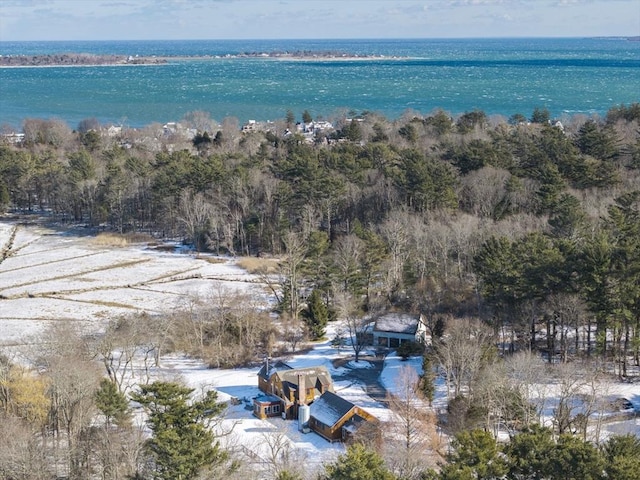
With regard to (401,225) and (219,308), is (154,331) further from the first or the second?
(401,225)

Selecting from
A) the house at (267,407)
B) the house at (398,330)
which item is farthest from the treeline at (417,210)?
the house at (267,407)

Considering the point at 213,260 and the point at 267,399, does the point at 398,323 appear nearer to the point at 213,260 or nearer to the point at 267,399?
the point at 267,399

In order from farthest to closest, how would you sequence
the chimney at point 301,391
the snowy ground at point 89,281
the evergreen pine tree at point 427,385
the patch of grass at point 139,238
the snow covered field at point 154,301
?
the patch of grass at point 139,238 < the snowy ground at point 89,281 < the chimney at point 301,391 < the evergreen pine tree at point 427,385 < the snow covered field at point 154,301

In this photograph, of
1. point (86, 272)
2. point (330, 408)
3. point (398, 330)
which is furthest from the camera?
point (86, 272)

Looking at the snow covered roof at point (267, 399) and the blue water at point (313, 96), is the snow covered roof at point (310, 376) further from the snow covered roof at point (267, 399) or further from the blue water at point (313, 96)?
the blue water at point (313, 96)

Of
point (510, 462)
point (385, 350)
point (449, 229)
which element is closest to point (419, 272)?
point (449, 229)

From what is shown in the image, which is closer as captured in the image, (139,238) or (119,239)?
(119,239)

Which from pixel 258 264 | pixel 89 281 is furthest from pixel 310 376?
pixel 89 281
